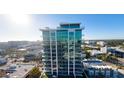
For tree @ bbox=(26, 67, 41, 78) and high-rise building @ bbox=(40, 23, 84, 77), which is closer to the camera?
tree @ bbox=(26, 67, 41, 78)

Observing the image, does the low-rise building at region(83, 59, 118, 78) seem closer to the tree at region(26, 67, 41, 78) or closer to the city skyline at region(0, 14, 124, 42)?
the city skyline at region(0, 14, 124, 42)

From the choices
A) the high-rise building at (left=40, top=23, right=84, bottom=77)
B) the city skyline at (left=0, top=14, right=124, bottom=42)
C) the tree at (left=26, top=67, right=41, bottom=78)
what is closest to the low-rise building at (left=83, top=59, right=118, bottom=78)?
the high-rise building at (left=40, top=23, right=84, bottom=77)

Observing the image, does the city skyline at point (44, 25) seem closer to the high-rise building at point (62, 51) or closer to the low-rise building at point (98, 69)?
the high-rise building at point (62, 51)

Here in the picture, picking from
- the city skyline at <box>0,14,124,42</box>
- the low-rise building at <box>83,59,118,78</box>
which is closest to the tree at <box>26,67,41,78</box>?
the city skyline at <box>0,14,124,42</box>

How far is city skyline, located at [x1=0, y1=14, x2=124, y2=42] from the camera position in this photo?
9.47ft

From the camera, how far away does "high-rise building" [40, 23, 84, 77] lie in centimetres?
315

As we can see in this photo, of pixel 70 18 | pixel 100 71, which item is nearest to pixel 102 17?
pixel 70 18

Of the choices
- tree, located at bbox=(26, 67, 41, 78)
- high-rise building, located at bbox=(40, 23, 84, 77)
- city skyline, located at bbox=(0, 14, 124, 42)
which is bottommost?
tree, located at bbox=(26, 67, 41, 78)

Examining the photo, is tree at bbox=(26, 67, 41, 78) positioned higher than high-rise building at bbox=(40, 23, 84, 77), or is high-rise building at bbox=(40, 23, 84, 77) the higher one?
high-rise building at bbox=(40, 23, 84, 77)

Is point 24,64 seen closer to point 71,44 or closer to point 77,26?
point 71,44

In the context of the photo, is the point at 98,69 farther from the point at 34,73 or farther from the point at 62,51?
the point at 34,73

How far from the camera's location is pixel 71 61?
3262 mm

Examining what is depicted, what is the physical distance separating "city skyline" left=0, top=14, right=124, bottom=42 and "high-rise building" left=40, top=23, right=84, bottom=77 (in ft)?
0.54
